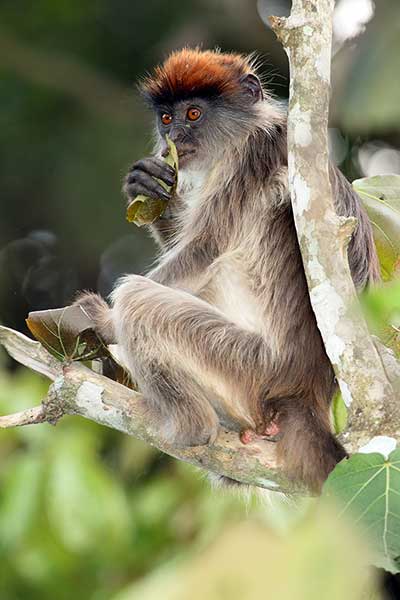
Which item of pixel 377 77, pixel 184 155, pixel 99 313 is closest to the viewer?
pixel 377 77

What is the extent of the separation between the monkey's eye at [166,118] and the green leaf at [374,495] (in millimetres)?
2226

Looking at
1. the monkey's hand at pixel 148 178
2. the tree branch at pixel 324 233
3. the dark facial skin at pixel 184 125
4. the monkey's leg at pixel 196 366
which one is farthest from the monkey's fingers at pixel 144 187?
the tree branch at pixel 324 233

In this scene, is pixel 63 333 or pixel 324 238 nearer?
pixel 324 238

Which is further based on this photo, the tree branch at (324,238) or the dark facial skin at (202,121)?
Result: the dark facial skin at (202,121)

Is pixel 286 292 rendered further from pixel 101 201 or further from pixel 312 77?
pixel 101 201

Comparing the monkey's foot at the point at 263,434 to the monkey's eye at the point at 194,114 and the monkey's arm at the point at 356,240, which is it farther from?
the monkey's eye at the point at 194,114

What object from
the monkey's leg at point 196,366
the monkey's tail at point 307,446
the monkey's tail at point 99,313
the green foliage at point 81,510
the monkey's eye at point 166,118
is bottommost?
the green foliage at point 81,510

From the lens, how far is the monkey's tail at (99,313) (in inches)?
130

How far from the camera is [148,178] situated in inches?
132

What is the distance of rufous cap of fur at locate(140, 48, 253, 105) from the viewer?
382cm

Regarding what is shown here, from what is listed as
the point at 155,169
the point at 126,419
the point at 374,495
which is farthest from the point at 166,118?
the point at 374,495

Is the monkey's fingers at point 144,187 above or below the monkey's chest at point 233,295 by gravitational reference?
above

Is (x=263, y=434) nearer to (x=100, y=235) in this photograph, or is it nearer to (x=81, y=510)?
(x=81, y=510)

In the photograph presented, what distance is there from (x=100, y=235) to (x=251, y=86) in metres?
5.15
